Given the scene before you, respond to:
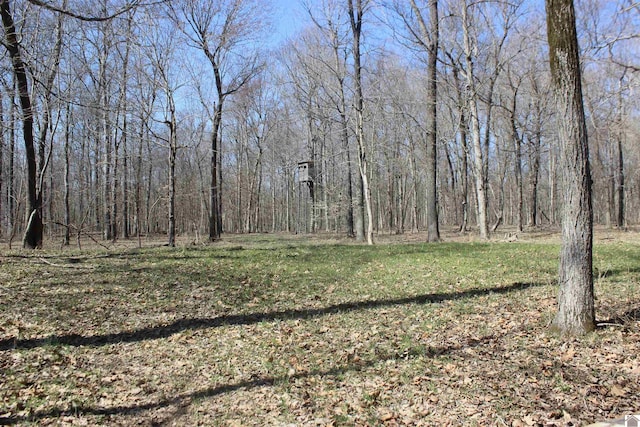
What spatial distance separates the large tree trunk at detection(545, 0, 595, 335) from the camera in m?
4.10

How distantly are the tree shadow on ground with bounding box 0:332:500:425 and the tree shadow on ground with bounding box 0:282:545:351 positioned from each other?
5.03 ft

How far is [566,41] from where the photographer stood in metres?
4.18

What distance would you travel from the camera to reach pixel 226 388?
416 cm

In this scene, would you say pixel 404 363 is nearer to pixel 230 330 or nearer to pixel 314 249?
pixel 230 330

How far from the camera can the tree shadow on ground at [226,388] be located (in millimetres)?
3789

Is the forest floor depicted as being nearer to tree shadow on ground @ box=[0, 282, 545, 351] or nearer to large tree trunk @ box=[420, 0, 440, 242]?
tree shadow on ground @ box=[0, 282, 545, 351]

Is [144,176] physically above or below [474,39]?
below

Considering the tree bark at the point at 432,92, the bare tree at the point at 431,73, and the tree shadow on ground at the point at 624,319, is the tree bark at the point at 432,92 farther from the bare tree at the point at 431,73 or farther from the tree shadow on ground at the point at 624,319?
the tree shadow on ground at the point at 624,319

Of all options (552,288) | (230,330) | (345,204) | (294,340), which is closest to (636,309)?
(552,288)

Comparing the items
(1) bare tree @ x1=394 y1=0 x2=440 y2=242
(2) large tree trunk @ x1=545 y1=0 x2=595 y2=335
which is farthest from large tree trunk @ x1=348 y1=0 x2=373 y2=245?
(2) large tree trunk @ x1=545 y1=0 x2=595 y2=335

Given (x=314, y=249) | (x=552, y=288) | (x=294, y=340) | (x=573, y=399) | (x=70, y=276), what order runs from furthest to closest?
(x=314, y=249), (x=70, y=276), (x=552, y=288), (x=294, y=340), (x=573, y=399)

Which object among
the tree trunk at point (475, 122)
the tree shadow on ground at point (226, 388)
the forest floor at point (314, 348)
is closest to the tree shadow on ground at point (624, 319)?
the forest floor at point (314, 348)

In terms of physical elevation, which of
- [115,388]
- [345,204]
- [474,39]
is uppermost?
[474,39]

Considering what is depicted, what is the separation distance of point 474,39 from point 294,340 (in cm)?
1379
